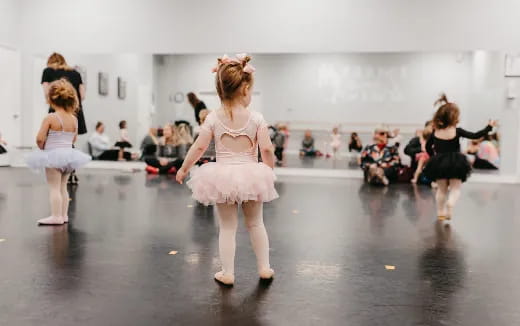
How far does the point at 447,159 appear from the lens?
5414mm

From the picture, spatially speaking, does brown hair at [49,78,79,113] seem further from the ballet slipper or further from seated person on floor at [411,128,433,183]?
seated person on floor at [411,128,433,183]

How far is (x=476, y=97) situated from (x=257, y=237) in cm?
977

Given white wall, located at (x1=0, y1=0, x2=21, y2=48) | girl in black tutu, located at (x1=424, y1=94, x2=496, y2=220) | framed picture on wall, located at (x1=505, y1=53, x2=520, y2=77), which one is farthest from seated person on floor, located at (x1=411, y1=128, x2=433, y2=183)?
white wall, located at (x1=0, y1=0, x2=21, y2=48)

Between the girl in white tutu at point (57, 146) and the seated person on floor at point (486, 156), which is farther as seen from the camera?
the seated person on floor at point (486, 156)

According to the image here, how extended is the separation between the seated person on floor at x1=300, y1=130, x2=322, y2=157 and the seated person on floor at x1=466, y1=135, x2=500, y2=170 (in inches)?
179

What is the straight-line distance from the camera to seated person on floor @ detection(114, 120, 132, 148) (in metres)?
12.3

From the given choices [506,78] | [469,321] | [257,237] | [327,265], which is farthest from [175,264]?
[506,78]

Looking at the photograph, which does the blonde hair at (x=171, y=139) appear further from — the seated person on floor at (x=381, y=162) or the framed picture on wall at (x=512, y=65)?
the framed picture on wall at (x=512, y=65)

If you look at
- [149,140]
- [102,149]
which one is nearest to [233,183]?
[102,149]

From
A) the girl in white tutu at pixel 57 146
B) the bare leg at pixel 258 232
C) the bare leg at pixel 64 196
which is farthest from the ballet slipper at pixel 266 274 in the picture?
the bare leg at pixel 64 196

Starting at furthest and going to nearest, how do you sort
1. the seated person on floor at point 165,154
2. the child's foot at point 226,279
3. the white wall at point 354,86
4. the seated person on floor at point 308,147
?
the seated person on floor at point 308,147, the white wall at point 354,86, the seated person on floor at point 165,154, the child's foot at point 226,279

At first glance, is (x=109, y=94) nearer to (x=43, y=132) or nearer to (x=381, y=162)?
(x=381, y=162)

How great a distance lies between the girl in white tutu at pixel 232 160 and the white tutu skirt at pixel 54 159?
6.38ft

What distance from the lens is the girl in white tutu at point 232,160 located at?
9.86ft
